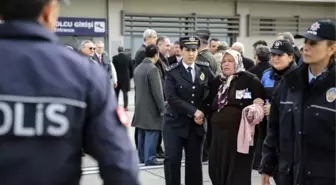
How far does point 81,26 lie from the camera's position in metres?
21.1

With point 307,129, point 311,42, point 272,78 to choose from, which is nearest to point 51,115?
point 307,129

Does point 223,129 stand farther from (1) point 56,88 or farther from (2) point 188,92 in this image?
(1) point 56,88

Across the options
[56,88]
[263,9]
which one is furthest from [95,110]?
[263,9]

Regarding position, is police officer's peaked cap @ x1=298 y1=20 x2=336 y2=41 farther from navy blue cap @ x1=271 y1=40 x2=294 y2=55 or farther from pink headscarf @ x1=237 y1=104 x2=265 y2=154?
navy blue cap @ x1=271 y1=40 x2=294 y2=55

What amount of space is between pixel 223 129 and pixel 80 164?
12.5 ft

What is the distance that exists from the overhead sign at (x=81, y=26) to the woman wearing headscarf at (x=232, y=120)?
1557 centimetres

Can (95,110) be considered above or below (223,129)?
above

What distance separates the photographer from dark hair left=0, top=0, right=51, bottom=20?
1.86m

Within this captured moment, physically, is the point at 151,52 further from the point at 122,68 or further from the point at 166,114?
the point at 122,68

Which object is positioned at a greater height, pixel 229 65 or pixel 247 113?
pixel 229 65

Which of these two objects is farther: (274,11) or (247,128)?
(274,11)

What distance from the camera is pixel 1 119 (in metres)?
1.83

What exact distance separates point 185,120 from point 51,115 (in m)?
4.43

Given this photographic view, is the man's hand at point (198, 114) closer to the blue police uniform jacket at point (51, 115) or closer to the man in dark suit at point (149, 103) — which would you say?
the man in dark suit at point (149, 103)
